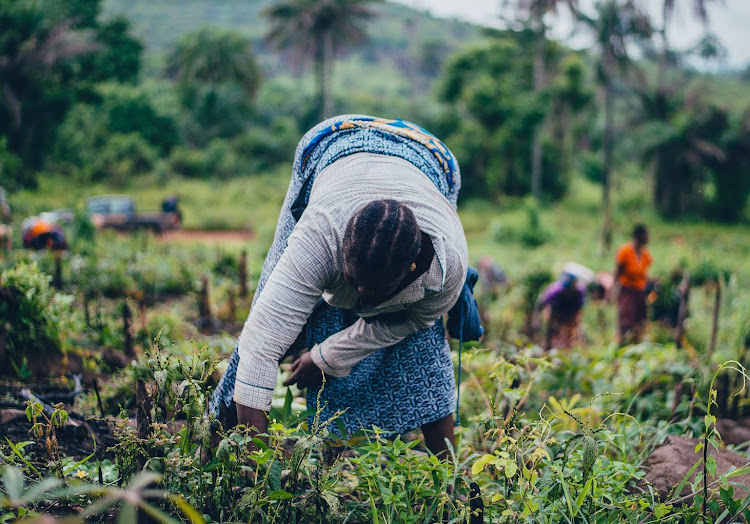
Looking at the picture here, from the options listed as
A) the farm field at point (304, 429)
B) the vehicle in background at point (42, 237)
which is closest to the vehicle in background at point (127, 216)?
the vehicle in background at point (42, 237)

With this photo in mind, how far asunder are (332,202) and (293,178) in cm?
41

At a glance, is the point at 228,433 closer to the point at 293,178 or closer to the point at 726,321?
the point at 293,178

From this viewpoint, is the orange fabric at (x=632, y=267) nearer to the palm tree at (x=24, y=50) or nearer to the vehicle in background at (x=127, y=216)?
the vehicle in background at (x=127, y=216)

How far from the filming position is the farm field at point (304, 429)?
5.54ft

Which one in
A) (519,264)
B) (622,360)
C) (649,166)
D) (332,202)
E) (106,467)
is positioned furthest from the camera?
(649,166)

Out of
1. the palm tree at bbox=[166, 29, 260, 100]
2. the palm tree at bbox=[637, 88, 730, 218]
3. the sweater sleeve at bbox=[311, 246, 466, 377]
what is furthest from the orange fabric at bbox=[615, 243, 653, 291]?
the palm tree at bbox=[166, 29, 260, 100]

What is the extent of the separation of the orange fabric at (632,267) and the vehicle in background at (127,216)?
32.2 feet

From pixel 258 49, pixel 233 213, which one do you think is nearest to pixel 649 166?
pixel 233 213

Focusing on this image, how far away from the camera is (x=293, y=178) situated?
2.18 metres

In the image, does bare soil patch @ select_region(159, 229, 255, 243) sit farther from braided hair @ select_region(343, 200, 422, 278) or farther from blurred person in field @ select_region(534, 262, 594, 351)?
braided hair @ select_region(343, 200, 422, 278)

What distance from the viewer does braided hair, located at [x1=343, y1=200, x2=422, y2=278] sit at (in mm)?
1603

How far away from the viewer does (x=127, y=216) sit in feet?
46.3

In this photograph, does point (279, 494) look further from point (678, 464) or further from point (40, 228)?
point (40, 228)

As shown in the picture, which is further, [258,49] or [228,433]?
[258,49]
